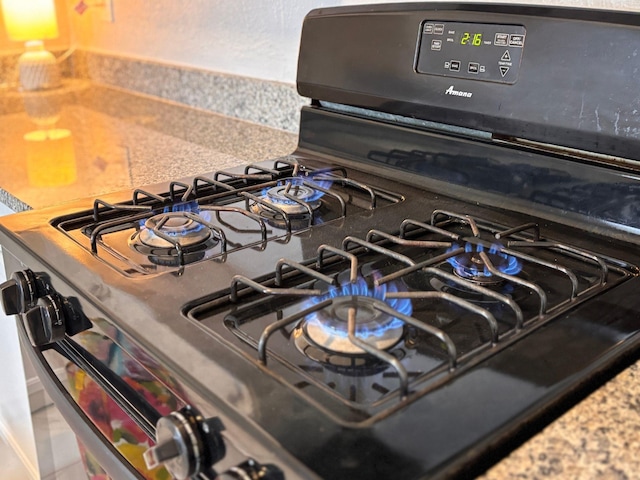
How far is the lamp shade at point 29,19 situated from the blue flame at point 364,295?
171 cm

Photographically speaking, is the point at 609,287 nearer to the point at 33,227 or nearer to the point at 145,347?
the point at 145,347

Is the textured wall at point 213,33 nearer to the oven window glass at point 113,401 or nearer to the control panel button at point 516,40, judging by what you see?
the control panel button at point 516,40

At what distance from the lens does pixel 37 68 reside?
198cm

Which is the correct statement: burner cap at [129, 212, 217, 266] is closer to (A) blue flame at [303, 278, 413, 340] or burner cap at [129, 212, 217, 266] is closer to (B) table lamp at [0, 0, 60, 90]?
(A) blue flame at [303, 278, 413, 340]

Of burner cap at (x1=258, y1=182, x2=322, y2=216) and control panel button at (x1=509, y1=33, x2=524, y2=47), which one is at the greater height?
control panel button at (x1=509, y1=33, x2=524, y2=47)

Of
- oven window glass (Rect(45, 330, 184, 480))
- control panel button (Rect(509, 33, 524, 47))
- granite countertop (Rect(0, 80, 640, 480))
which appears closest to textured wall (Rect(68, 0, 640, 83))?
granite countertop (Rect(0, 80, 640, 480))

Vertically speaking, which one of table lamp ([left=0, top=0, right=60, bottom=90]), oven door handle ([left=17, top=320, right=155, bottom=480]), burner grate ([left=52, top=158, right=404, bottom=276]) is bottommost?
oven door handle ([left=17, top=320, right=155, bottom=480])

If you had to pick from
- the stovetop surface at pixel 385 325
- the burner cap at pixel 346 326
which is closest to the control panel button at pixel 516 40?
the stovetop surface at pixel 385 325

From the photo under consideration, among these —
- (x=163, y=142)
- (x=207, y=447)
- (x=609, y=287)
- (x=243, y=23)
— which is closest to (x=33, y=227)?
(x=207, y=447)

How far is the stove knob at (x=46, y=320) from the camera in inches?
27.5

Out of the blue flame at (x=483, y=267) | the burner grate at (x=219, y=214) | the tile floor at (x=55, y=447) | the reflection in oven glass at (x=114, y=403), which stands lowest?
the tile floor at (x=55, y=447)

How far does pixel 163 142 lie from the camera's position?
1.39 metres

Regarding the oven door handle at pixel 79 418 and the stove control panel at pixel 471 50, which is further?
the stove control panel at pixel 471 50

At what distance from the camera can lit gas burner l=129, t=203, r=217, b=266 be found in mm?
757
